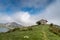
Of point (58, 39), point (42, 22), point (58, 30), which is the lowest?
point (58, 39)

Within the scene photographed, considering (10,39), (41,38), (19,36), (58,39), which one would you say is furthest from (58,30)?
(10,39)

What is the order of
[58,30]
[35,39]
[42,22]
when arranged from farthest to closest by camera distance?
1. [42,22]
2. [58,30]
3. [35,39]

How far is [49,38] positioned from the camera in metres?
43.8

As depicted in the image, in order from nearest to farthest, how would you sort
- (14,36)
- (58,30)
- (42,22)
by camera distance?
(14,36)
(58,30)
(42,22)

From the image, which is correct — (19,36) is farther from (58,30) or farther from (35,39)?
(58,30)

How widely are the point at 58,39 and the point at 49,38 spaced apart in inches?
112

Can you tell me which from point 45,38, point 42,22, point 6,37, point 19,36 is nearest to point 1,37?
point 6,37

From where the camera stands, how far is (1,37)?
43719 mm

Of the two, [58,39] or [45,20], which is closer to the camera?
[58,39]

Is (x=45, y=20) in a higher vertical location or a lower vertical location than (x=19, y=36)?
higher

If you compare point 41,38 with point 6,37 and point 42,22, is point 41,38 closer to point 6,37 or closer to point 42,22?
point 6,37

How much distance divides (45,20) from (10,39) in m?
28.8

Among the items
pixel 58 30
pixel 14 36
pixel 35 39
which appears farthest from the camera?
pixel 58 30

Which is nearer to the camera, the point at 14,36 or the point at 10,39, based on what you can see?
the point at 10,39
